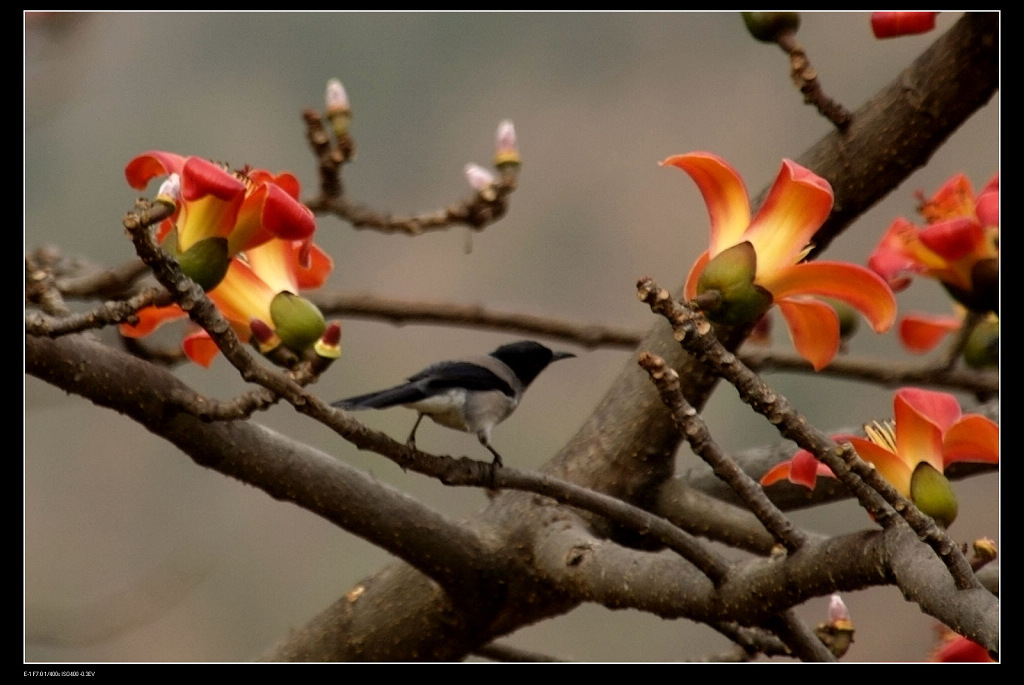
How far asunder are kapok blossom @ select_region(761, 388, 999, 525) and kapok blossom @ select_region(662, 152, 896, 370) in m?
0.10

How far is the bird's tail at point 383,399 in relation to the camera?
122cm

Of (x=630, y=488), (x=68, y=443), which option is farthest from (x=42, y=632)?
(x=68, y=443)

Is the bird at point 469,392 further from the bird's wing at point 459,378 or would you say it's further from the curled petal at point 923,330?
the curled petal at point 923,330

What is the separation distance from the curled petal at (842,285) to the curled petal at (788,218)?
1 cm

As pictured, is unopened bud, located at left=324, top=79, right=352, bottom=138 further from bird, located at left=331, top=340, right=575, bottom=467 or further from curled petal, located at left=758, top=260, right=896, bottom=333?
curled petal, located at left=758, top=260, right=896, bottom=333

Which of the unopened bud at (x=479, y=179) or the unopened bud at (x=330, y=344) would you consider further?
the unopened bud at (x=479, y=179)

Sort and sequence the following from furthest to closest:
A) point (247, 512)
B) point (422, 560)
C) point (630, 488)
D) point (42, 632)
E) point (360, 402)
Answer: point (247, 512) → point (42, 632) → point (630, 488) → point (422, 560) → point (360, 402)

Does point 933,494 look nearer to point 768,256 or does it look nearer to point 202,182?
point 768,256

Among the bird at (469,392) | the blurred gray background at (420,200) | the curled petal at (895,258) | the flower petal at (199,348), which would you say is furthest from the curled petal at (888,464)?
the blurred gray background at (420,200)

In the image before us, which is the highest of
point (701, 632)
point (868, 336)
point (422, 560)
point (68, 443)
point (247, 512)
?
point (422, 560)

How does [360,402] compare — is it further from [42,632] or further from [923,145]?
[42,632]

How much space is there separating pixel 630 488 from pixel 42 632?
1.12m

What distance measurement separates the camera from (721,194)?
1.26 metres

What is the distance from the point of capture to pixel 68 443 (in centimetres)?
398
